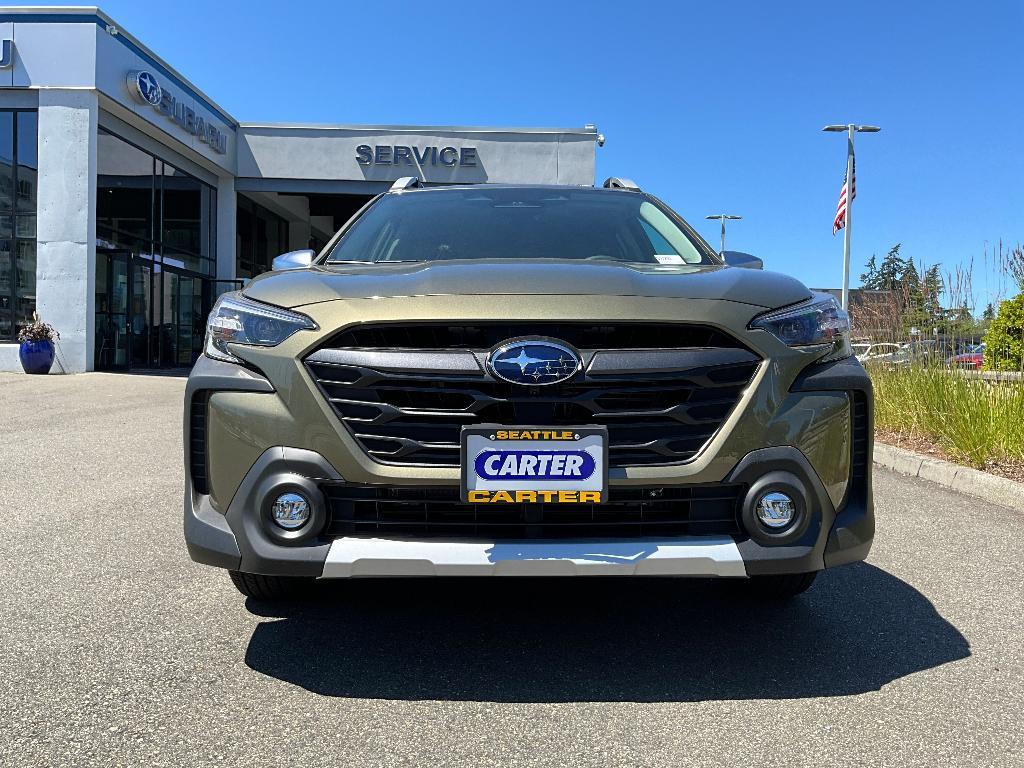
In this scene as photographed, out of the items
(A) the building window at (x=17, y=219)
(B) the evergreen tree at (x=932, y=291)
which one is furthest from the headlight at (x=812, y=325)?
(A) the building window at (x=17, y=219)

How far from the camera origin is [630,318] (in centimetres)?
232

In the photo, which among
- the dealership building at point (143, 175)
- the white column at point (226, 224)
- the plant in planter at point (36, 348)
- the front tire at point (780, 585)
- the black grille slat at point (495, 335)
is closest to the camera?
the black grille slat at point (495, 335)

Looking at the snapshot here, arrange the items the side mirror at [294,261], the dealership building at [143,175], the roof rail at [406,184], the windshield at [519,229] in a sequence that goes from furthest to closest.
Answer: the dealership building at [143,175] < the roof rail at [406,184] < the windshield at [519,229] < the side mirror at [294,261]

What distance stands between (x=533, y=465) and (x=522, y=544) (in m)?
0.22

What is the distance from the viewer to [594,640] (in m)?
2.73

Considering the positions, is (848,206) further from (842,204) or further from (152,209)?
(152,209)

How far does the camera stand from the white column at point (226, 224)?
2291 cm

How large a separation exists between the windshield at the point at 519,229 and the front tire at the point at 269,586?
124cm

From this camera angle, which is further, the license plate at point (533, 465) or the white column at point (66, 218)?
the white column at point (66, 218)

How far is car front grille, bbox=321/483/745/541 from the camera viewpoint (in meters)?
2.31

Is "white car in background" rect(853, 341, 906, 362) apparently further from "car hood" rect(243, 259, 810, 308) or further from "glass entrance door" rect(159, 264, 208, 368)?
"glass entrance door" rect(159, 264, 208, 368)

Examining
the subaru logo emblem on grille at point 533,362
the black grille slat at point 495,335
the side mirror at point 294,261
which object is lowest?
the subaru logo emblem on grille at point 533,362

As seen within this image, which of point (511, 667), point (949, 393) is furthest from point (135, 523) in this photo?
point (949, 393)

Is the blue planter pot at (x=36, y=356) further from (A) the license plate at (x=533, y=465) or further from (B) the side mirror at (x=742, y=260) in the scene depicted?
(A) the license plate at (x=533, y=465)
